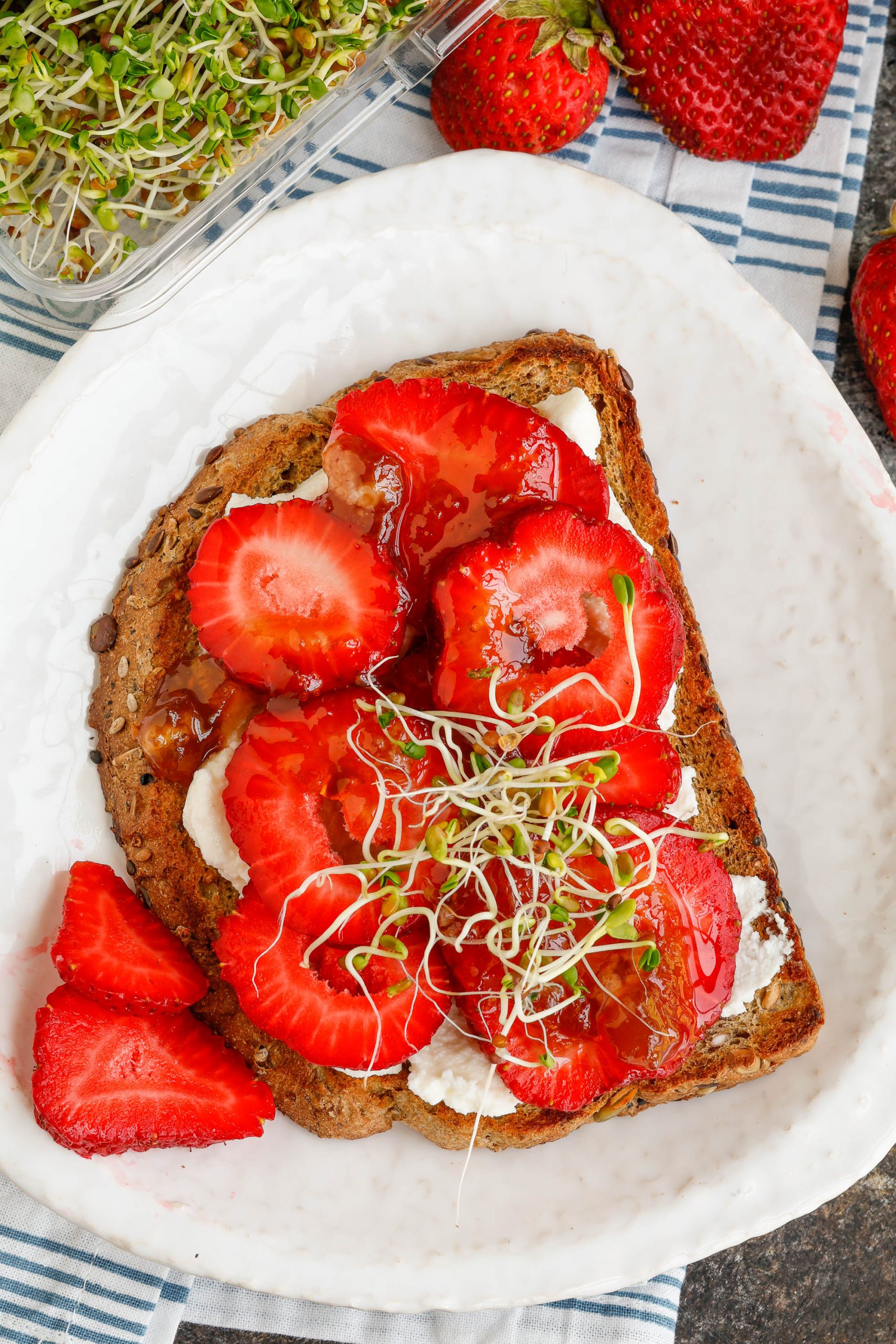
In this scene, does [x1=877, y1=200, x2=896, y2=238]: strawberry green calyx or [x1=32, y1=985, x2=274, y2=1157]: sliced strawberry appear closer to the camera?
[x1=32, y1=985, x2=274, y2=1157]: sliced strawberry

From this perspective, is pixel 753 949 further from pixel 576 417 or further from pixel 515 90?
pixel 515 90

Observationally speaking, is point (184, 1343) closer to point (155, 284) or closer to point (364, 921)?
point (364, 921)

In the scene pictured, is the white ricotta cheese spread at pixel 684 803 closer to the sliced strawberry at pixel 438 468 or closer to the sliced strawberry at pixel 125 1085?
the sliced strawberry at pixel 438 468

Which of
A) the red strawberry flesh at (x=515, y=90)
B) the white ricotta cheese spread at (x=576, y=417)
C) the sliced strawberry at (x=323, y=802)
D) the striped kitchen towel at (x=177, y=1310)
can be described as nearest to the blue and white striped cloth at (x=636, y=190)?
the striped kitchen towel at (x=177, y=1310)

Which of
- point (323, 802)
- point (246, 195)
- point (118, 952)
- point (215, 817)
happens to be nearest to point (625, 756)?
point (323, 802)

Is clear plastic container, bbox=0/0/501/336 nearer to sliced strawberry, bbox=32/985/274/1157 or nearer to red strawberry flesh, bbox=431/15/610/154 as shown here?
red strawberry flesh, bbox=431/15/610/154

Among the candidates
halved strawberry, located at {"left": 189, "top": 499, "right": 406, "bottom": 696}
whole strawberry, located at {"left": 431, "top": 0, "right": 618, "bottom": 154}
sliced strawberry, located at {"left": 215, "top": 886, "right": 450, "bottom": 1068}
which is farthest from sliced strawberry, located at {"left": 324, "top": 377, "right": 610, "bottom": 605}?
whole strawberry, located at {"left": 431, "top": 0, "right": 618, "bottom": 154}

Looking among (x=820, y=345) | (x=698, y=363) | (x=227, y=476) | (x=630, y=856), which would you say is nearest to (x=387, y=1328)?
(x=630, y=856)
